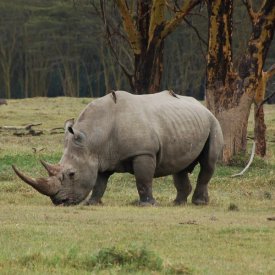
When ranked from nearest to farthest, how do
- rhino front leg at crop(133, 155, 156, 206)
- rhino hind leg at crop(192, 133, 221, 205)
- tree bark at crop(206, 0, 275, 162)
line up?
rhino front leg at crop(133, 155, 156, 206) → rhino hind leg at crop(192, 133, 221, 205) → tree bark at crop(206, 0, 275, 162)

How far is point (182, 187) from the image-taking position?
14.6 meters

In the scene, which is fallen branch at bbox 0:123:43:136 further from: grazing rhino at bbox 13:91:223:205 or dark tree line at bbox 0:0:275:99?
dark tree line at bbox 0:0:275:99

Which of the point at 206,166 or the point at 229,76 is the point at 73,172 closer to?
the point at 206,166

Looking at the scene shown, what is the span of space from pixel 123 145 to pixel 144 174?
0.49m

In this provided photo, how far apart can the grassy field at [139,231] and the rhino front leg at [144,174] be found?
0.28 meters

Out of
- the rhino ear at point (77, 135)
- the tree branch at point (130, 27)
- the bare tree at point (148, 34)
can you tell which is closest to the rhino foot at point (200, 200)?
the rhino ear at point (77, 135)

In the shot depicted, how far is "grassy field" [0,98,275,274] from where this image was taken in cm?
777

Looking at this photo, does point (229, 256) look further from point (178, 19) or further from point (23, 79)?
point (23, 79)

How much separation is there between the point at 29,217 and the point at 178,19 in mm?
10127

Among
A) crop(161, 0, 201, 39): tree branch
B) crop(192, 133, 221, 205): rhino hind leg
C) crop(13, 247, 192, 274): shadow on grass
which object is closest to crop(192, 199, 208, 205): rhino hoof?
crop(192, 133, 221, 205): rhino hind leg

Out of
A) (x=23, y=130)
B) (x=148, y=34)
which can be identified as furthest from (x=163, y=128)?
(x=23, y=130)

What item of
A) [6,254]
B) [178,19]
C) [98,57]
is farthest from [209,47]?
[98,57]

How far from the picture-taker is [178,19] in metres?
20.6

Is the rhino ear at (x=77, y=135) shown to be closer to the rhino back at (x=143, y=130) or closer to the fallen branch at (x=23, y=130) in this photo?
the rhino back at (x=143, y=130)
